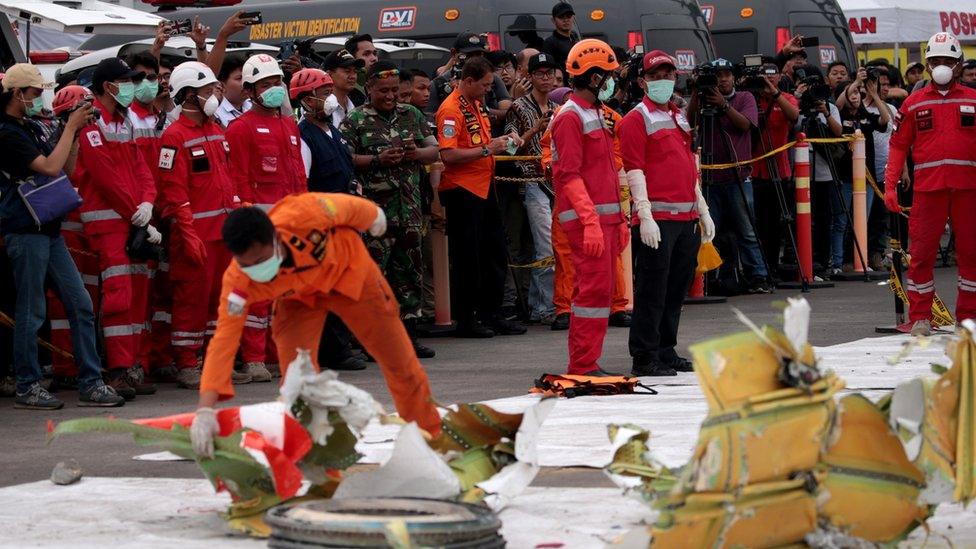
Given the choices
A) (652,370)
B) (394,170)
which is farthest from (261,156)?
(652,370)

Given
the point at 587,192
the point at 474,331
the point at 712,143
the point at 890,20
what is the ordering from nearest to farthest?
1. the point at 587,192
2. the point at 474,331
3. the point at 712,143
4. the point at 890,20

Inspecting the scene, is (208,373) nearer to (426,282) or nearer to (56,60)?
(426,282)

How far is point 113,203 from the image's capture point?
1049 cm

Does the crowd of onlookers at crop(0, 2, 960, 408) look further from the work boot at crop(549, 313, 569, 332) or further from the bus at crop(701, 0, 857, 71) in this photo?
the bus at crop(701, 0, 857, 71)

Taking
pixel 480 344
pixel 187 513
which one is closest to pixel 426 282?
pixel 480 344

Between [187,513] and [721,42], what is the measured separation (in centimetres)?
1940

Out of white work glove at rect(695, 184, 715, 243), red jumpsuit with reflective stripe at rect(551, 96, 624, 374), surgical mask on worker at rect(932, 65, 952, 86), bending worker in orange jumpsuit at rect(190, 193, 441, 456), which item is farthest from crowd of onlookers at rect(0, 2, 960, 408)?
bending worker in orange jumpsuit at rect(190, 193, 441, 456)

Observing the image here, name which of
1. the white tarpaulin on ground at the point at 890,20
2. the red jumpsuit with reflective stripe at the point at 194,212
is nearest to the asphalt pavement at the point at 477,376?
the red jumpsuit with reflective stripe at the point at 194,212

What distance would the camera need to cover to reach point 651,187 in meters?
10.8

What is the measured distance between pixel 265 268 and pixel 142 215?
4316mm

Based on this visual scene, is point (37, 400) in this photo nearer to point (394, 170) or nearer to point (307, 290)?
point (394, 170)

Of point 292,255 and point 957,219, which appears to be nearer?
point 292,255

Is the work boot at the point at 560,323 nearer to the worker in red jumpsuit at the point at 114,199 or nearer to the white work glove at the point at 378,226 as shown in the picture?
the worker in red jumpsuit at the point at 114,199

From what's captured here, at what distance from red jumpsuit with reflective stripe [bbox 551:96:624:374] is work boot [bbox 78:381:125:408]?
281cm
